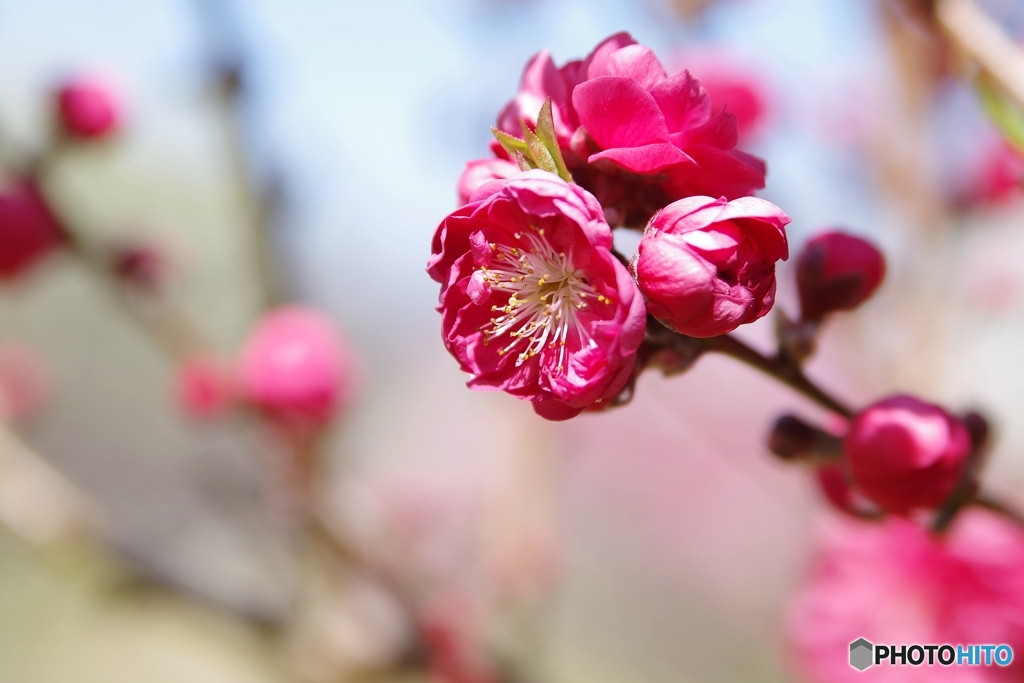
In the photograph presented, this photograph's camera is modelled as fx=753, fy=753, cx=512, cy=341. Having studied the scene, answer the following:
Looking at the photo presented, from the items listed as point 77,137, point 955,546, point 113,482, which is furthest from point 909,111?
point 113,482

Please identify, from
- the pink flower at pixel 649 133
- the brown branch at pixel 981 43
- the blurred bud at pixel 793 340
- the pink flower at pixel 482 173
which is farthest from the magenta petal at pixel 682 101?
the brown branch at pixel 981 43

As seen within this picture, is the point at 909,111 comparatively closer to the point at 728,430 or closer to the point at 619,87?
the point at 728,430

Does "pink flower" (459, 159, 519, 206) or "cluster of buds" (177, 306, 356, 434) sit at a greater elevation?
"cluster of buds" (177, 306, 356, 434)

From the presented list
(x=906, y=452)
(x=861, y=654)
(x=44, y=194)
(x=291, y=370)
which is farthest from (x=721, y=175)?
(x=44, y=194)

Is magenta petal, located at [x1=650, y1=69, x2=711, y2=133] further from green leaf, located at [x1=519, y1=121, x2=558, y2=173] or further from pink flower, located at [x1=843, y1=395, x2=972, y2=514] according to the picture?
pink flower, located at [x1=843, y1=395, x2=972, y2=514]

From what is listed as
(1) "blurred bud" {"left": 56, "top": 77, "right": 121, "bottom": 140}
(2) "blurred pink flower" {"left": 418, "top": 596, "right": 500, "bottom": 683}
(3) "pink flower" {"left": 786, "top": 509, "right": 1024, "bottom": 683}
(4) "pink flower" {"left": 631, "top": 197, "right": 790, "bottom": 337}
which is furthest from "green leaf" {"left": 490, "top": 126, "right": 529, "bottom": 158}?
(1) "blurred bud" {"left": 56, "top": 77, "right": 121, "bottom": 140}

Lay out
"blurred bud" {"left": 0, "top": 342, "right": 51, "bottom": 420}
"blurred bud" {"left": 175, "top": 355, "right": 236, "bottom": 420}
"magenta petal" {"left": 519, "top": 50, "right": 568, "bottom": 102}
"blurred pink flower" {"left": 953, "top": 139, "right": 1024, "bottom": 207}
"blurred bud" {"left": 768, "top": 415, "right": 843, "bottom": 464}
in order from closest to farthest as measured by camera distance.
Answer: "magenta petal" {"left": 519, "top": 50, "right": 568, "bottom": 102}
"blurred bud" {"left": 768, "top": 415, "right": 843, "bottom": 464}
"blurred bud" {"left": 175, "top": 355, "right": 236, "bottom": 420}
"blurred pink flower" {"left": 953, "top": 139, "right": 1024, "bottom": 207}
"blurred bud" {"left": 0, "top": 342, "right": 51, "bottom": 420}

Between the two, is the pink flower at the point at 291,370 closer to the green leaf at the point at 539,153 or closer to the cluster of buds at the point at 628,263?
the cluster of buds at the point at 628,263

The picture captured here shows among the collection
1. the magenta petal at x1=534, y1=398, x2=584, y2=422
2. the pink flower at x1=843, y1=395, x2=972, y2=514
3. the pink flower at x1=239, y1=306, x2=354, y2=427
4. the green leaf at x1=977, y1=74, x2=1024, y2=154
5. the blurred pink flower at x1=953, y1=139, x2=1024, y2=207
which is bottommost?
the magenta petal at x1=534, y1=398, x2=584, y2=422
